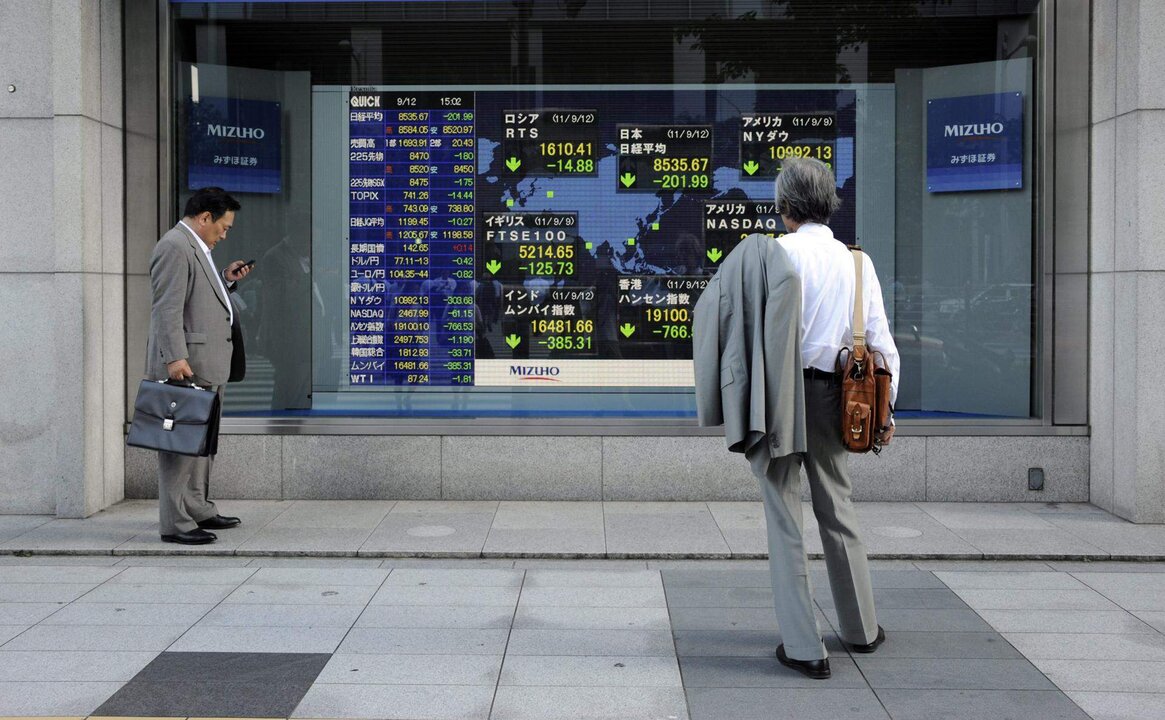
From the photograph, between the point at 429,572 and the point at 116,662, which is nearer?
the point at 116,662

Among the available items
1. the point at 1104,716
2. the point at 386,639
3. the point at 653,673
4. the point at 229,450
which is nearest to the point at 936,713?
the point at 1104,716

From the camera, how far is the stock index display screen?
845 centimetres

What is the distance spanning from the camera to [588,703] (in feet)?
13.9

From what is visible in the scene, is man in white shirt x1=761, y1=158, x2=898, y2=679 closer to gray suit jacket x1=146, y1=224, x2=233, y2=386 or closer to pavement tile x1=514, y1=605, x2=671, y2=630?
pavement tile x1=514, y1=605, x2=671, y2=630

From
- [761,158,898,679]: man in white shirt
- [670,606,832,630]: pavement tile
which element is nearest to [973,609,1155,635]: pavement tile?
[670,606,832,630]: pavement tile

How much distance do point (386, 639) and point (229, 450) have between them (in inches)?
140

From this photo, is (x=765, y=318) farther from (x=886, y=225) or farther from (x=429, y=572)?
(x=886, y=225)

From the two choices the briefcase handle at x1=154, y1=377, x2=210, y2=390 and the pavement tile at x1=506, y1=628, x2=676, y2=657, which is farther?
the briefcase handle at x1=154, y1=377, x2=210, y2=390

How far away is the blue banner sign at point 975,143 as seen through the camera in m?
8.27

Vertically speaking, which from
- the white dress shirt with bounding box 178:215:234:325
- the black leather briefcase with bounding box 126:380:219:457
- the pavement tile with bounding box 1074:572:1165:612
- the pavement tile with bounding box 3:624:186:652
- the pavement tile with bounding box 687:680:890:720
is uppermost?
the white dress shirt with bounding box 178:215:234:325

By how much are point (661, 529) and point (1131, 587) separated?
2.68 m

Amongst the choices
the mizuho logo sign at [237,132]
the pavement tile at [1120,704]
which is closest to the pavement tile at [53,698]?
the pavement tile at [1120,704]

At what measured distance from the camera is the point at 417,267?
851 cm

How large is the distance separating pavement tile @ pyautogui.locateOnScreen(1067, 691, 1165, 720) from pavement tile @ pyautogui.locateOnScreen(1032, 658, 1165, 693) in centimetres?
6
